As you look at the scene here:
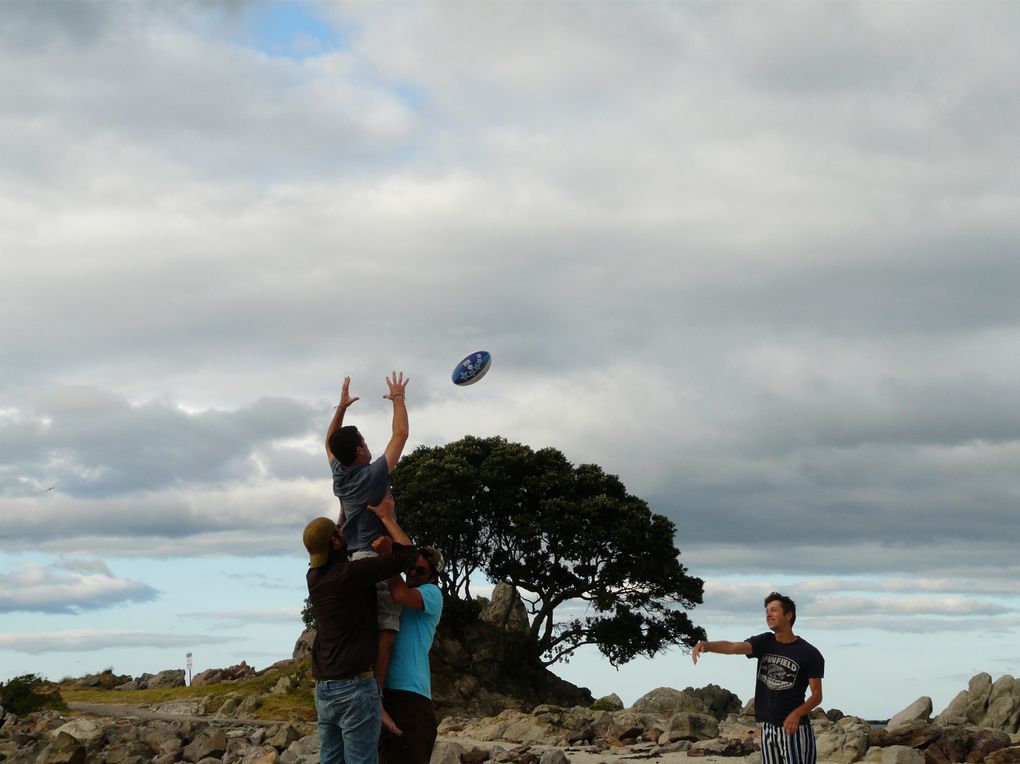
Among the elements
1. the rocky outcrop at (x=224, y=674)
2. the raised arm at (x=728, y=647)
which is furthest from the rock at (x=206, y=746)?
the rocky outcrop at (x=224, y=674)

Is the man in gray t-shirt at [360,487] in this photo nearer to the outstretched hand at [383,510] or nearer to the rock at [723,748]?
the outstretched hand at [383,510]

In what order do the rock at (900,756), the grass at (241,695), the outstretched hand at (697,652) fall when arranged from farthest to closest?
the grass at (241,695) → the rock at (900,756) → the outstretched hand at (697,652)

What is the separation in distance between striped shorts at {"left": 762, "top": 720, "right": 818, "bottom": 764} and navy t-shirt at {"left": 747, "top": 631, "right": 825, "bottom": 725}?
79 millimetres

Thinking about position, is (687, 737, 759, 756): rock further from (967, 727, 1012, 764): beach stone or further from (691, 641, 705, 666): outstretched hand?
(691, 641, 705, 666): outstretched hand

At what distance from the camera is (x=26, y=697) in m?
34.0

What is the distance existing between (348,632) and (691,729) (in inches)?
615

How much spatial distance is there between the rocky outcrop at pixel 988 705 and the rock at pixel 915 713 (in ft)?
13.0

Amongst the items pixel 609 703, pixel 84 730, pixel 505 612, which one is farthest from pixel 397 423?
pixel 505 612

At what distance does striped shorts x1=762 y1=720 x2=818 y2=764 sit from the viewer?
10.5 metres

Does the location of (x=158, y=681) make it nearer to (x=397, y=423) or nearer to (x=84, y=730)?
(x=84, y=730)

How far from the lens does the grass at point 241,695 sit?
35219 millimetres

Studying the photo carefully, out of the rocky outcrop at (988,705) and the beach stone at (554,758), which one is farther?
the rocky outcrop at (988,705)

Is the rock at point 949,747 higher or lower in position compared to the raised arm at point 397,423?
lower

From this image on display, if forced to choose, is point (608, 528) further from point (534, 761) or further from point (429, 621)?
point (429, 621)
